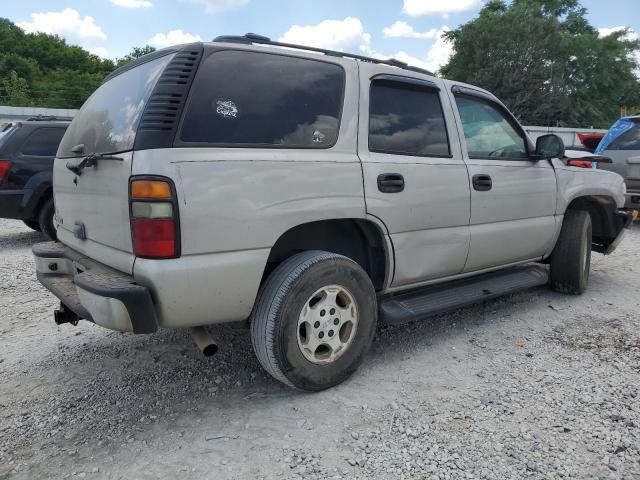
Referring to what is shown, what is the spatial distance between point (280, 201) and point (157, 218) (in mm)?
626

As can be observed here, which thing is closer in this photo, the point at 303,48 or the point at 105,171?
the point at 105,171

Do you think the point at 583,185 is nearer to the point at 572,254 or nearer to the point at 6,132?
the point at 572,254

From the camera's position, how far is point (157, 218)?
7.44 feet

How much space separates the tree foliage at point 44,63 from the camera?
4159 centimetres

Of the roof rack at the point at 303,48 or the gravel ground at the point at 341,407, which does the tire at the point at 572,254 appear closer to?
the gravel ground at the point at 341,407

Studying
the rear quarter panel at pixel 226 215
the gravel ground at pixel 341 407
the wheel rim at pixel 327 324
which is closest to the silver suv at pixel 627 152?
the gravel ground at pixel 341 407

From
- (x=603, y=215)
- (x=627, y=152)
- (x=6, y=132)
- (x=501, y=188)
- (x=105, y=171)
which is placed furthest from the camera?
(x=627, y=152)

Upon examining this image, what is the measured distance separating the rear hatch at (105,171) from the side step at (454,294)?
163cm

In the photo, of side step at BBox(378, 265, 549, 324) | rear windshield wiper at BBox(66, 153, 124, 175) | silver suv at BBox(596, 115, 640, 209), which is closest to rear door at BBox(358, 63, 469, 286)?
side step at BBox(378, 265, 549, 324)

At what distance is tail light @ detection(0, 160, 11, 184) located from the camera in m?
6.51

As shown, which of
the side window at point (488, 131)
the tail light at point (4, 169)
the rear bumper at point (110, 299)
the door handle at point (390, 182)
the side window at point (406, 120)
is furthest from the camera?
the tail light at point (4, 169)

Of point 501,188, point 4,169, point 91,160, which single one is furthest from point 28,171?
point 501,188

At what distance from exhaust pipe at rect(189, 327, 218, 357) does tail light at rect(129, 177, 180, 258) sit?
0.53m

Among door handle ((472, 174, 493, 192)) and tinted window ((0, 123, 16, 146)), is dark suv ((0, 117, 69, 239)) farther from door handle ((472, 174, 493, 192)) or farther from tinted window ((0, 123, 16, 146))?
door handle ((472, 174, 493, 192))
